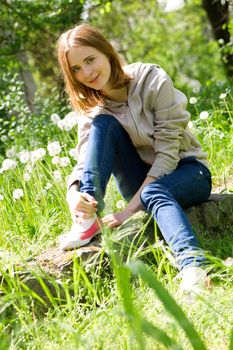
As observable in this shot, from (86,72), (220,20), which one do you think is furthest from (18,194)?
(220,20)

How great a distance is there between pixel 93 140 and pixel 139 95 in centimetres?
35

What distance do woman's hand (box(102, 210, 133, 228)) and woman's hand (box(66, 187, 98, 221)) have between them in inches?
3.3

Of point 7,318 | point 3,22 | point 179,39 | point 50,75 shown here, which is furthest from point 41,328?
point 179,39

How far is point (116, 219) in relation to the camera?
2.56 metres

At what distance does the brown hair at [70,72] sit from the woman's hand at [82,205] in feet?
1.78

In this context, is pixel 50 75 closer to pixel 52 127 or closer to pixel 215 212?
A: pixel 52 127

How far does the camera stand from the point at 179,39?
17281 millimetres

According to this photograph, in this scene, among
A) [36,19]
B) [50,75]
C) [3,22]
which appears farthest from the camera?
[50,75]

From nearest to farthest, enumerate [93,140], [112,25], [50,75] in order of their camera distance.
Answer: [93,140], [50,75], [112,25]

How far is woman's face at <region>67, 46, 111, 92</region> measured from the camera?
273cm

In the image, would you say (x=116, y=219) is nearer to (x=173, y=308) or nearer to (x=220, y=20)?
(x=173, y=308)

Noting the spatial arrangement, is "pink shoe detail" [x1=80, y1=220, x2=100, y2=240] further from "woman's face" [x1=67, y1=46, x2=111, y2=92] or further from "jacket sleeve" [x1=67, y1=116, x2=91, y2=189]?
"woman's face" [x1=67, y1=46, x2=111, y2=92]

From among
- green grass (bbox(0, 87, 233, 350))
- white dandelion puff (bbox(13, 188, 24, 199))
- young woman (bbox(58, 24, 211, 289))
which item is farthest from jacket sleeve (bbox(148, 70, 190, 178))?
white dandelion puff (bbox(13, 188, 24, 199))

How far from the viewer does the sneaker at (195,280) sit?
1.97m
